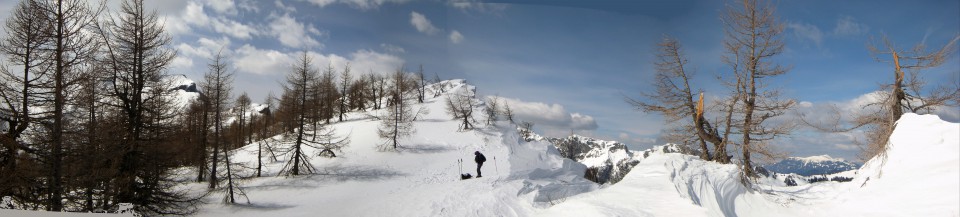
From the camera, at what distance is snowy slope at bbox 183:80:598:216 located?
44.6ft

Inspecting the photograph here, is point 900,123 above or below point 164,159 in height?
above

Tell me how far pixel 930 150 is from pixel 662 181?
2.93 m

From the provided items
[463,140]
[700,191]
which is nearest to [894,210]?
[700,191]

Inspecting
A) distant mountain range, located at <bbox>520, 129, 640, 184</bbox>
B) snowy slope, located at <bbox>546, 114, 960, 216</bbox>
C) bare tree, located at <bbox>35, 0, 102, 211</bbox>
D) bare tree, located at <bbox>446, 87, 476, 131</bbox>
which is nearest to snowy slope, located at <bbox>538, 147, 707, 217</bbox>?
snowy slope, located at <bbox>546, 114, 960, 216</bbox>

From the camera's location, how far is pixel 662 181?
6.82 meters

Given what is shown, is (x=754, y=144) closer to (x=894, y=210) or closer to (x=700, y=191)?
(x=700, y=191)

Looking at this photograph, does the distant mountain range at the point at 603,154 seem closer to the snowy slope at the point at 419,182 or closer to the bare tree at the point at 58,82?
the snowy slope at the point at 419,182

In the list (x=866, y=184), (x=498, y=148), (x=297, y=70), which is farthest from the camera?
(x=498, y=148)

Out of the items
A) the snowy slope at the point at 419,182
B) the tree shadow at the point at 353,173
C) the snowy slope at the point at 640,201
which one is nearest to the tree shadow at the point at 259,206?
the snowy slope at the point at 419,182

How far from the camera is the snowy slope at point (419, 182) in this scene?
44.6ft

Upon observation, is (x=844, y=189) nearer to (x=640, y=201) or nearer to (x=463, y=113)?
(x=640, y=201)

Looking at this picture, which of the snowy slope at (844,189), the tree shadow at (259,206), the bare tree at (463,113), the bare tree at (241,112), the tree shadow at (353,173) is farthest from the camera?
the bare tree at (463,113)

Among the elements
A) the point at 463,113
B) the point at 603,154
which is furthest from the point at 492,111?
the point at 603,154

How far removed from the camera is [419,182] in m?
21.8
